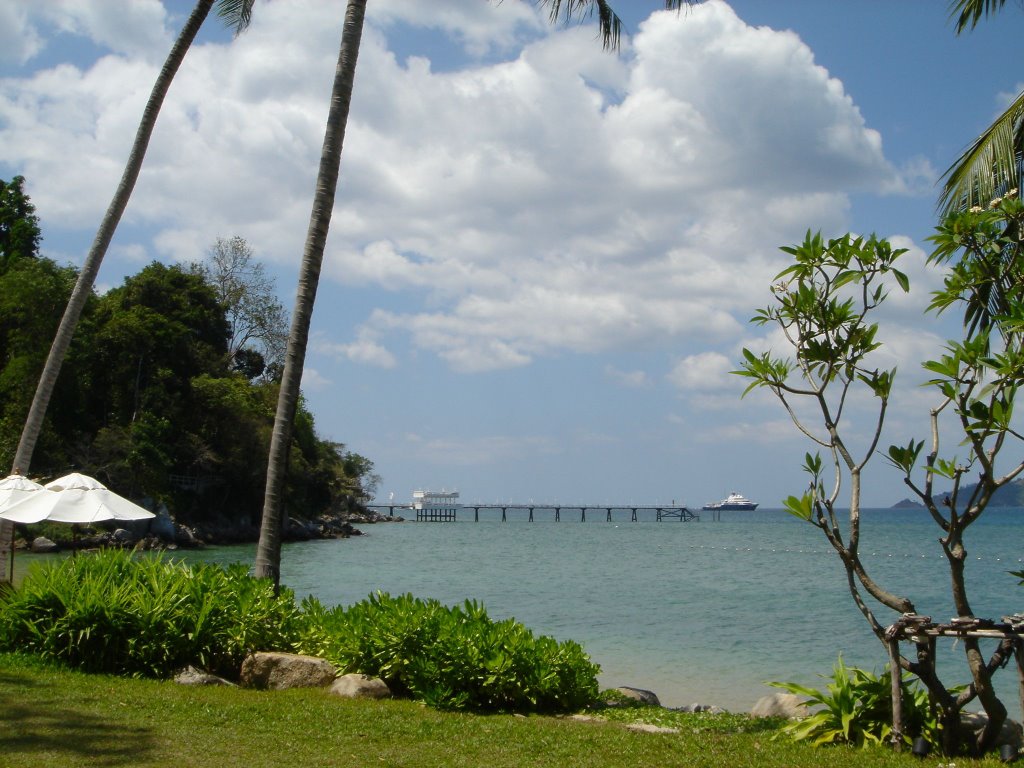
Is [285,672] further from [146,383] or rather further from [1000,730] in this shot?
[146,383]

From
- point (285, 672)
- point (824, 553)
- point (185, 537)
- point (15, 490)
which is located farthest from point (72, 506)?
point (824, 553)

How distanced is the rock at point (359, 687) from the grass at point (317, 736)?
0.19 m

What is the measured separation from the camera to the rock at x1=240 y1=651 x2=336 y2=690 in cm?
934

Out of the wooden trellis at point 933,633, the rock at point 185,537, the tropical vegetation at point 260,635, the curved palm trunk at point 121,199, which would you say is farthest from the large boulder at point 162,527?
the wooden trellis at point 933,633

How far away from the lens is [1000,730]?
22.3 ft

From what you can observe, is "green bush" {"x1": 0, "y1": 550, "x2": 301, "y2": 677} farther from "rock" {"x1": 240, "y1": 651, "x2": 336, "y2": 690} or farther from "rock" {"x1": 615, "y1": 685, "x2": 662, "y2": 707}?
"rock" {"x1": 615, "y1": 685, "x2": 662, "y2": 707}

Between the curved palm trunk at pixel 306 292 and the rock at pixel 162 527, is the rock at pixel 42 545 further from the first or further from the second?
the curved palm trunk at pixel 306 292

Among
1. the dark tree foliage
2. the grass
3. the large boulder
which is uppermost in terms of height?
the dark tree foliage

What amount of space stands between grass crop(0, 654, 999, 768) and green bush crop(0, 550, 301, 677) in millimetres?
742

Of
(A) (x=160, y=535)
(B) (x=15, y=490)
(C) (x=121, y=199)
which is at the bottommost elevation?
(A) (x=160, y=535)

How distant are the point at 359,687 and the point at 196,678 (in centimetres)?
176

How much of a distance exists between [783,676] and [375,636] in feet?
33.4

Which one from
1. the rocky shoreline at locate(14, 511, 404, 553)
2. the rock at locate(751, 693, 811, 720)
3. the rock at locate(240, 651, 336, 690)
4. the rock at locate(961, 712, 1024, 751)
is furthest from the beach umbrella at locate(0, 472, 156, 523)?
the rocky shoreline at locate(14, 511, 404, 553)

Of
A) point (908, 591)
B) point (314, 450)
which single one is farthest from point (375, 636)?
point (314, 450)
